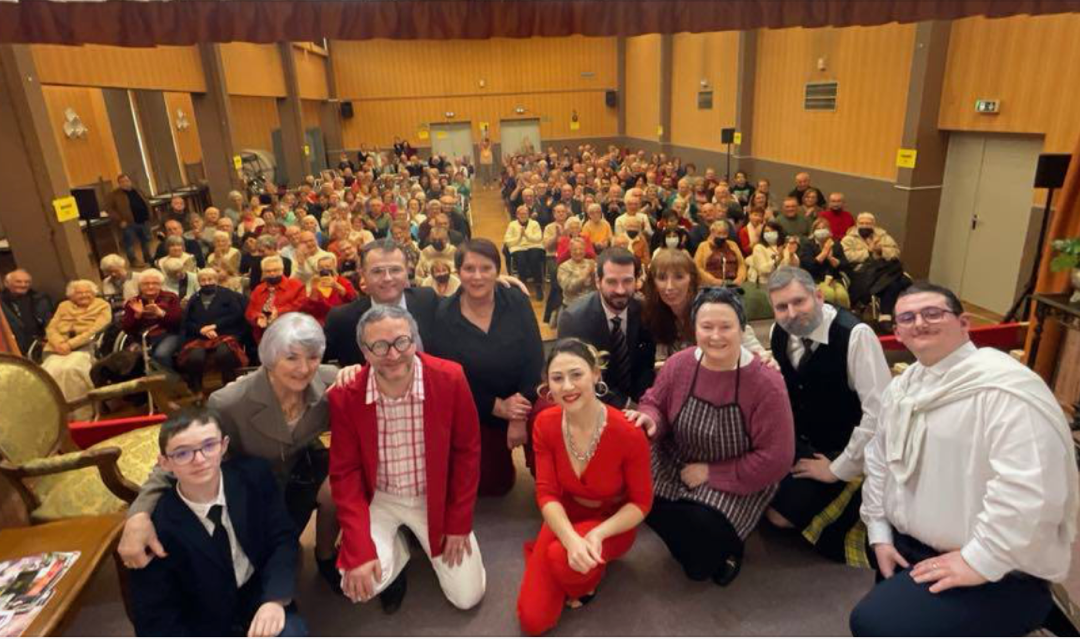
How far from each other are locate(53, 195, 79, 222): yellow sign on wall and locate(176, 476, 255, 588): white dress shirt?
18.9 feet

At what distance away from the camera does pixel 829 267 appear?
599 centimetres

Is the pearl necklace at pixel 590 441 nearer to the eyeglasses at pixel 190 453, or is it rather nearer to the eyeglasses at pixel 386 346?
the eyeglasses at pixel 386 346

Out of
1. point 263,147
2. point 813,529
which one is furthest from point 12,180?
point 263,147

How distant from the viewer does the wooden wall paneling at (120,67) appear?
6.50m

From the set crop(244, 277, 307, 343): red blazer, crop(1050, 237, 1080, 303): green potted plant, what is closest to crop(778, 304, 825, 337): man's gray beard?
crop(1050, 237, 1080, 303): green potted plant

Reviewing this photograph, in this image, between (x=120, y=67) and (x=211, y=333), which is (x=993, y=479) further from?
(x=120, y=67)

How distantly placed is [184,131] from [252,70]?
2.34 m

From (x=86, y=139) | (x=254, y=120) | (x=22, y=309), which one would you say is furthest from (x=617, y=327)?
(x=254, y=120)

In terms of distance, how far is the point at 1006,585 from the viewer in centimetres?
179

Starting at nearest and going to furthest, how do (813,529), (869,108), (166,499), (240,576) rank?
→ (166,499)
(240,576)
(813,529)
(869,108)

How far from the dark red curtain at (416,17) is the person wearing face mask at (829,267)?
374cm

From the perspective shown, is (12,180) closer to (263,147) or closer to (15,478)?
(15,478)

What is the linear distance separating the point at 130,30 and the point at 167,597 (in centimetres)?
194

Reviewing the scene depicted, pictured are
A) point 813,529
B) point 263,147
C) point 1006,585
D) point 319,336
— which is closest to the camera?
point 1006,585
